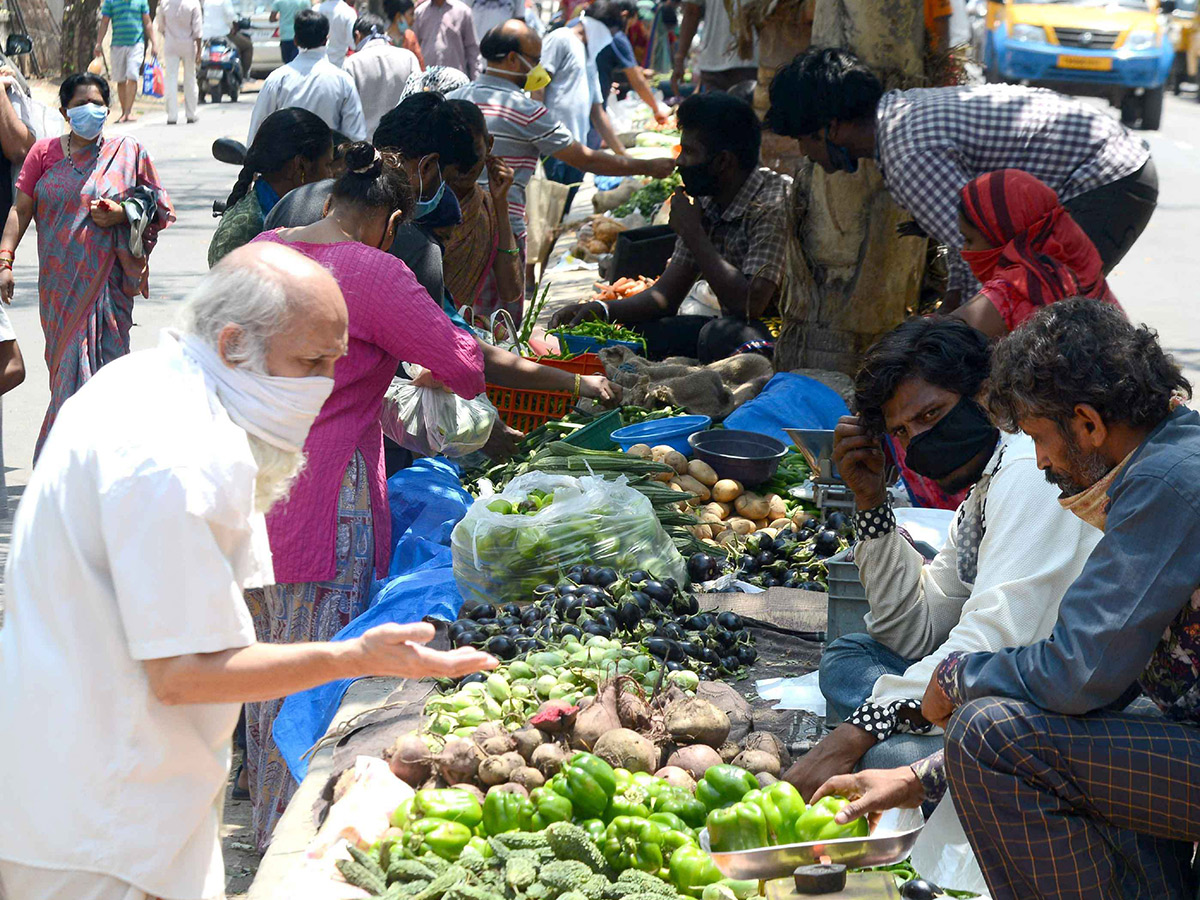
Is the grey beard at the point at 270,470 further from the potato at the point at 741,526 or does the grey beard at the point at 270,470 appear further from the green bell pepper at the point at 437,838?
the potato at the point at 741,526

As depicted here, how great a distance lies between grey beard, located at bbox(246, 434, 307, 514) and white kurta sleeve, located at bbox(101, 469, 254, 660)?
229mm

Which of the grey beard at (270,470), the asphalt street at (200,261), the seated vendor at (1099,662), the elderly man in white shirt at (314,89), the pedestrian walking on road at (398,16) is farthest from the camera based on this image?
the pedestrian walking on road at (398,16)

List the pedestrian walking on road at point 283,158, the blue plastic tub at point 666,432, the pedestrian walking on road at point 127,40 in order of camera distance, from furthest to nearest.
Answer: the pedestrian walking on road at point 127,40 → the blue plastic tub at point 666,432 → the pedestrian walking on road at point 283,158

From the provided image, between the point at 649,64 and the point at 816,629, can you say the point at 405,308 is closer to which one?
the point at 816,629

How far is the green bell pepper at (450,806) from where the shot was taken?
9.66 ft

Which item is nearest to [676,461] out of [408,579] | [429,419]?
[429,419]

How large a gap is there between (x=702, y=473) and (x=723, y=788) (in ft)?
8.20

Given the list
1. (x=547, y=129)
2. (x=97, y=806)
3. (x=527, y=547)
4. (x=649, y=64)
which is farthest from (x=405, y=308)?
(x=649, y=64)

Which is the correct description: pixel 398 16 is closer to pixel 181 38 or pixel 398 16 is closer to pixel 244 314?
pixel 181 38

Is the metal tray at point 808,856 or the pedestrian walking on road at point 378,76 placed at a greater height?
the pedestrian walking on road at point 378,76

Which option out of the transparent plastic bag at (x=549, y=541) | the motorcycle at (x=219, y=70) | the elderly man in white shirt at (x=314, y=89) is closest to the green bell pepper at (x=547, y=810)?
the transparent plastic bag at (x=549, y=541)

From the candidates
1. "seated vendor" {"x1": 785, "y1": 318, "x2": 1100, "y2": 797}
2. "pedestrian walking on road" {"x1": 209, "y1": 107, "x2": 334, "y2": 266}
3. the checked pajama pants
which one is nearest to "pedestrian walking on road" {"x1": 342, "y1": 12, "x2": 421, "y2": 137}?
"pedestrian walking on road" {"x1": 209, "y1": 107, "x2": 334, "y2": 266}

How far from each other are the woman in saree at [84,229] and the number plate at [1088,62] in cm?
1569

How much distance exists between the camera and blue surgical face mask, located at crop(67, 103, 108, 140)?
19.5 ft
